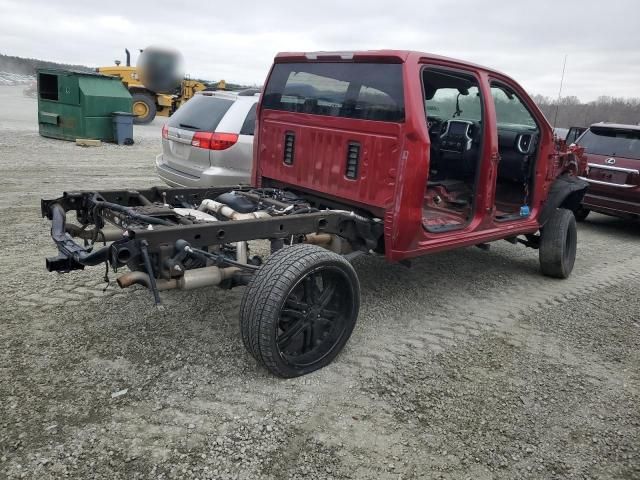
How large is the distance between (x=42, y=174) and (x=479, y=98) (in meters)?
7.53

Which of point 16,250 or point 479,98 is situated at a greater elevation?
point 479,98

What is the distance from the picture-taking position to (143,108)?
62.7ft

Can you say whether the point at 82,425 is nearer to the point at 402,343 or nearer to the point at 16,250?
the point at 402,343

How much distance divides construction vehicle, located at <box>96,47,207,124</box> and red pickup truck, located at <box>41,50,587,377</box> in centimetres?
1297

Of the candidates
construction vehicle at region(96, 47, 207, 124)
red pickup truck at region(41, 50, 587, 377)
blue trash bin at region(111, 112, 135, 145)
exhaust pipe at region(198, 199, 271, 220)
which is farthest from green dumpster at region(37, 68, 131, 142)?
exhaust pipe at region(198, 199, 271, 220)

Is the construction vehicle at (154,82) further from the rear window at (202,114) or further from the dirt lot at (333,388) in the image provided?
the dirt lot at (333,388)

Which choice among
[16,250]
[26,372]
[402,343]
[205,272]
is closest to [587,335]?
[402,343]

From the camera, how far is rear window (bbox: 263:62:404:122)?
3.61 m

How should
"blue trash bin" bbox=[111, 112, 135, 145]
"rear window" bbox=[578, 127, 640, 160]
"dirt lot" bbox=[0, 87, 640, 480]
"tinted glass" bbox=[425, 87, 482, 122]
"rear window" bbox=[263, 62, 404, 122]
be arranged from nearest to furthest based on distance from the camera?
"dirt lot" bbox=[0, 87, 640, 480], "rear window" bbox=[263, 62, 404, 122], "tinted glass" bbox=[425, 87, 482, 122], "rear window" bbox=[578, 127, 640, 160], "blue trash bin" bbox=[111, 112, 135, 145]

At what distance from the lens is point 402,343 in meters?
3.66

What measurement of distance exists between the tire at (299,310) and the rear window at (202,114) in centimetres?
313

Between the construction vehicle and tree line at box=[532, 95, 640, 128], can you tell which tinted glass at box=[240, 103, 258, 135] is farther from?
tree line at box=[532, 95, 640, 128]

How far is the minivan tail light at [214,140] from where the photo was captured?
559cm

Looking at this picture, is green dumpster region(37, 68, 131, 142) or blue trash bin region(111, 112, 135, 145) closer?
→ green dumpster region(37, 68, 131, 142)
